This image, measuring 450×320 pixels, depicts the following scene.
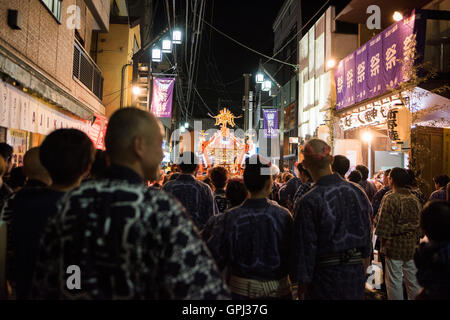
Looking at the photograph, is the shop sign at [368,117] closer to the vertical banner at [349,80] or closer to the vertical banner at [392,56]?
the vertical banner at [349,80]

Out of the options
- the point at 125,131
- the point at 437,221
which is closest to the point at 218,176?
the point at 437,221

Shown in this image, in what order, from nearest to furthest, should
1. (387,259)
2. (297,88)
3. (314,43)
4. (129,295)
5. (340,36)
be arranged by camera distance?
(129,295) → (387,259) → (340,36) → (314,43) → (297,88)

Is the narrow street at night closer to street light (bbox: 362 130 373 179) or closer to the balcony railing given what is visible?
the balcony railing

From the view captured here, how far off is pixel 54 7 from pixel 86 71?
4378mm

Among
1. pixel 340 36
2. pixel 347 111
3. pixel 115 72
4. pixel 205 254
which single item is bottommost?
pixel 205 254

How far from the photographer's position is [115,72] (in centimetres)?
1755

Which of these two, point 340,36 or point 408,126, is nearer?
point 408,126

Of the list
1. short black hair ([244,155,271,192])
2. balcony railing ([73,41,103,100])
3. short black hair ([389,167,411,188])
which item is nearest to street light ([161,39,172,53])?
balcony railing ([73,41,103,100])

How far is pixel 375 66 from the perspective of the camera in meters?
12.2

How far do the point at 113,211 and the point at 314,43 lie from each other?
901 inches

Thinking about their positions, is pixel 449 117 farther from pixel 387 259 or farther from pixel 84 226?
pixel 84 226

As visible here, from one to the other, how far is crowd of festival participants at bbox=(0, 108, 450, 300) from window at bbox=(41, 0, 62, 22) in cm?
715

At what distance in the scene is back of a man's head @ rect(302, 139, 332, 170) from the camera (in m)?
3.32

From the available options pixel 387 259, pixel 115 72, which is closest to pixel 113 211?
pixel 387 259
